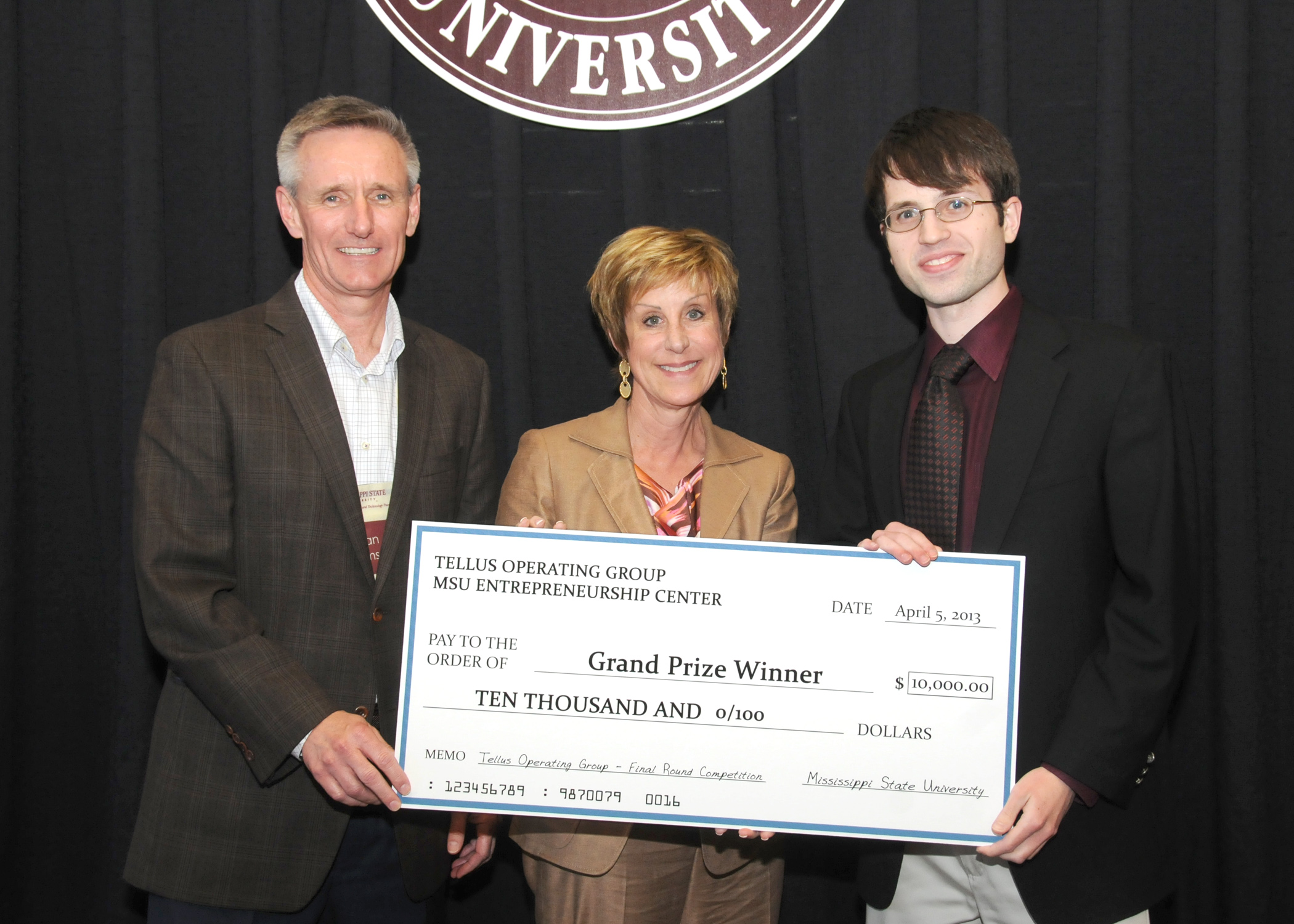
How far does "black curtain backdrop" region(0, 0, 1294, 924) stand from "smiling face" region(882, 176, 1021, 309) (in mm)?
611

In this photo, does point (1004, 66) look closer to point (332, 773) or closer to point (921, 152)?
point (921, 152)

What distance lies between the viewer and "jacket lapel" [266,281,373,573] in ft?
5.29

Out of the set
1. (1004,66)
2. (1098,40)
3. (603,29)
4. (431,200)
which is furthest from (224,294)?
(1098,40)

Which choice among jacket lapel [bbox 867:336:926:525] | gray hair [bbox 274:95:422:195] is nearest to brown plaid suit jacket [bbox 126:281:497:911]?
gray hair [bbox 274:95:422:195]

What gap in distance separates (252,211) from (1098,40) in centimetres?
206

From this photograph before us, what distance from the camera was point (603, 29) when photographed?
2.20 metres

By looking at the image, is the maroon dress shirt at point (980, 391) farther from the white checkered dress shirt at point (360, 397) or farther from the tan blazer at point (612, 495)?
the white checkered dress shirt at point (360, 397)

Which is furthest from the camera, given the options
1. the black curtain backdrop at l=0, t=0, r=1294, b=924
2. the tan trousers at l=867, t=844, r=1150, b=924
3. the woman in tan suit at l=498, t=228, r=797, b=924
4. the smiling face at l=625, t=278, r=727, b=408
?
the black curtain backdrop at l=0, t=0, r=1294, b=924

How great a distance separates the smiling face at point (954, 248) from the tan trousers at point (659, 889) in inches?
42.4

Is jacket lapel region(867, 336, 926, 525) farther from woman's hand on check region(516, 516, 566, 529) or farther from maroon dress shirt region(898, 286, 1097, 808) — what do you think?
woman's hand on check region(516, 516, 566, 529)

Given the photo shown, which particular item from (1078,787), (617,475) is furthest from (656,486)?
(1078,787)

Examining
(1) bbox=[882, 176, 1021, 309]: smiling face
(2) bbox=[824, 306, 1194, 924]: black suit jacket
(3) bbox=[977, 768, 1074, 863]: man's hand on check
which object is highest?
(1) bbox=[882, 176, 1021, 309]: smiling face

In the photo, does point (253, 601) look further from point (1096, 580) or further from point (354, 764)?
point (1096, 580)

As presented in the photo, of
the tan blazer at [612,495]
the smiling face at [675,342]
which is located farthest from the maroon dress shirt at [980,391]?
the smiling face at [675,342]
